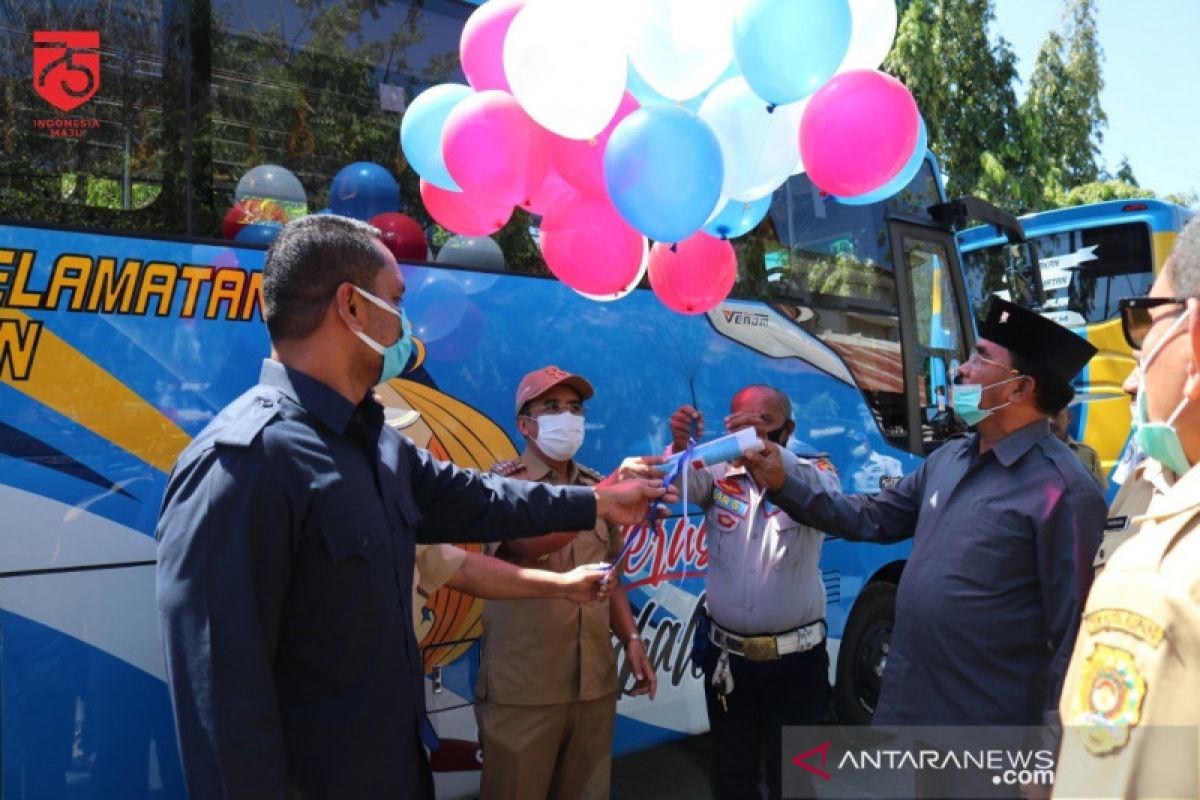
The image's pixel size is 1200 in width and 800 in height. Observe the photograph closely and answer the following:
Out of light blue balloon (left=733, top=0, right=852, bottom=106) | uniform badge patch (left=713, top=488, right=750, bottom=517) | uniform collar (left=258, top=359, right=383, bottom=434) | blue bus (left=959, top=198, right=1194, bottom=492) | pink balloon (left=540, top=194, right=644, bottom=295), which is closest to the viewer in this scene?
uniform collar (left=258, top=359, right=383, bottom=434)

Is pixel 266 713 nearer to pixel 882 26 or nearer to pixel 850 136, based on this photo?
pixel 850 136

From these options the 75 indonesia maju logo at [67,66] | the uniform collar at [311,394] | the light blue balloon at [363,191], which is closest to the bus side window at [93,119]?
the 75 indonesia maju logo at [67,66]

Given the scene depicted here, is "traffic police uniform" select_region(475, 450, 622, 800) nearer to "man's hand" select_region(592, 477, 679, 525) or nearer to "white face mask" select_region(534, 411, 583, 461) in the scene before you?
"white face mask" select_region(534, 411, 583, 461)

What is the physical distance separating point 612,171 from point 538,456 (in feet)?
3.91

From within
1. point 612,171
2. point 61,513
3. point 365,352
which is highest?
point 612,171

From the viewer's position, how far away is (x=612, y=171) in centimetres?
247

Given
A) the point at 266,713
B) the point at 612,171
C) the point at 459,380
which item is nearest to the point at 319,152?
the point at 459,380

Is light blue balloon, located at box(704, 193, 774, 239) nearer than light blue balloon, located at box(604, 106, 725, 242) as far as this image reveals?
No

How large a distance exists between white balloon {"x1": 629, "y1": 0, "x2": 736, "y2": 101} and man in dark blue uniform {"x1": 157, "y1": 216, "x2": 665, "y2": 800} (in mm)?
912

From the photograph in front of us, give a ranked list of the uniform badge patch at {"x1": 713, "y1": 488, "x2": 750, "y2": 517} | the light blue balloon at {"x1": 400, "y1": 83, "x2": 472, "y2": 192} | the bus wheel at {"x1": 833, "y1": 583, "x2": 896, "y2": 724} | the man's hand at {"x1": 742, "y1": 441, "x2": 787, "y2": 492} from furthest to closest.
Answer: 1. the bus wheel at {"x1": 833, "y1": 583, "x2": 896, "y2": 724}
2. the uniform badge patch at {"x1": 713, "y1": 488, "x2": 750, "y2": 517}
3. the man's hand at {"x1": 742, "y1": 441, "x2": 787, "y2": 492}
4. the light blue balloon at {"x1": 400, "y1": 83, "x2": 472, "y2": 192}

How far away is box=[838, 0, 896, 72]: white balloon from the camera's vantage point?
2.79 m

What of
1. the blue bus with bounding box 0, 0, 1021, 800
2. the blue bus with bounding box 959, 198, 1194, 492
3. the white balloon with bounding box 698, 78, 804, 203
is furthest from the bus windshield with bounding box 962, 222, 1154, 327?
the white balloon with bounding box 698, 78, 804, 203

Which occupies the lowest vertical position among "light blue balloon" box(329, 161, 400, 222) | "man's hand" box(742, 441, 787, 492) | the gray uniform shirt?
the gray uniform shirt

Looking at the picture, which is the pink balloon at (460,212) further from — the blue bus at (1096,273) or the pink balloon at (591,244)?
the blue bus at (1096,273)
